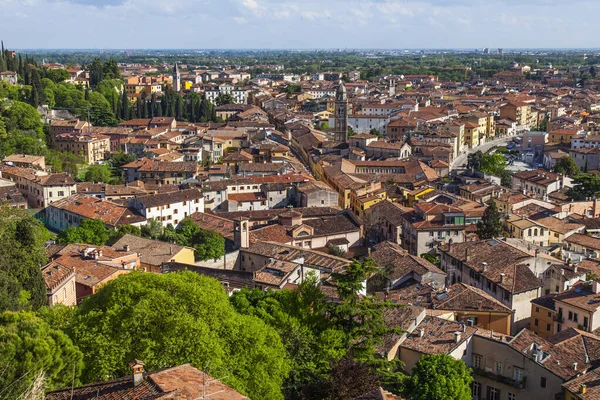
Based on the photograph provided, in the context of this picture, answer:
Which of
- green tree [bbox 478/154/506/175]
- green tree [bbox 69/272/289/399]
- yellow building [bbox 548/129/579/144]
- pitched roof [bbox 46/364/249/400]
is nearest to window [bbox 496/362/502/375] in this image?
green tree [bbox 69/272/289/399]

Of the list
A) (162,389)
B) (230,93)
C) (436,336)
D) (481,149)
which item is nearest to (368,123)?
(481,149)

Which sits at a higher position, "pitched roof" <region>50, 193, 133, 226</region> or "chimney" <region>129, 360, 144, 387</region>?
"chimney" <region>129, 360, 144, 387</region>

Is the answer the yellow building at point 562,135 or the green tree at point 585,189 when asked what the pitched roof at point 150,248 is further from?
the yellow building at point 562,135

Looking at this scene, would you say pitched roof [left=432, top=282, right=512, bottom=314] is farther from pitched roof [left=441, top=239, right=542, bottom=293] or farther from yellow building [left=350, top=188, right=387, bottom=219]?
yellow building [left=350, top=188, right=387, bottom=219]

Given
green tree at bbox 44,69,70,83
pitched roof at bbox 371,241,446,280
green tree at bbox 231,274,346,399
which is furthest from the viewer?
green tree at bbox 44,69,70,83

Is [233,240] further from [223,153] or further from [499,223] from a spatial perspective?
[223,153]

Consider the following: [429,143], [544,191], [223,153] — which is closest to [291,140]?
[223,153]

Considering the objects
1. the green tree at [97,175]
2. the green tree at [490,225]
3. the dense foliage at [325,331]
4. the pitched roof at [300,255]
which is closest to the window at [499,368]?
the dense foliage at [325,331]
